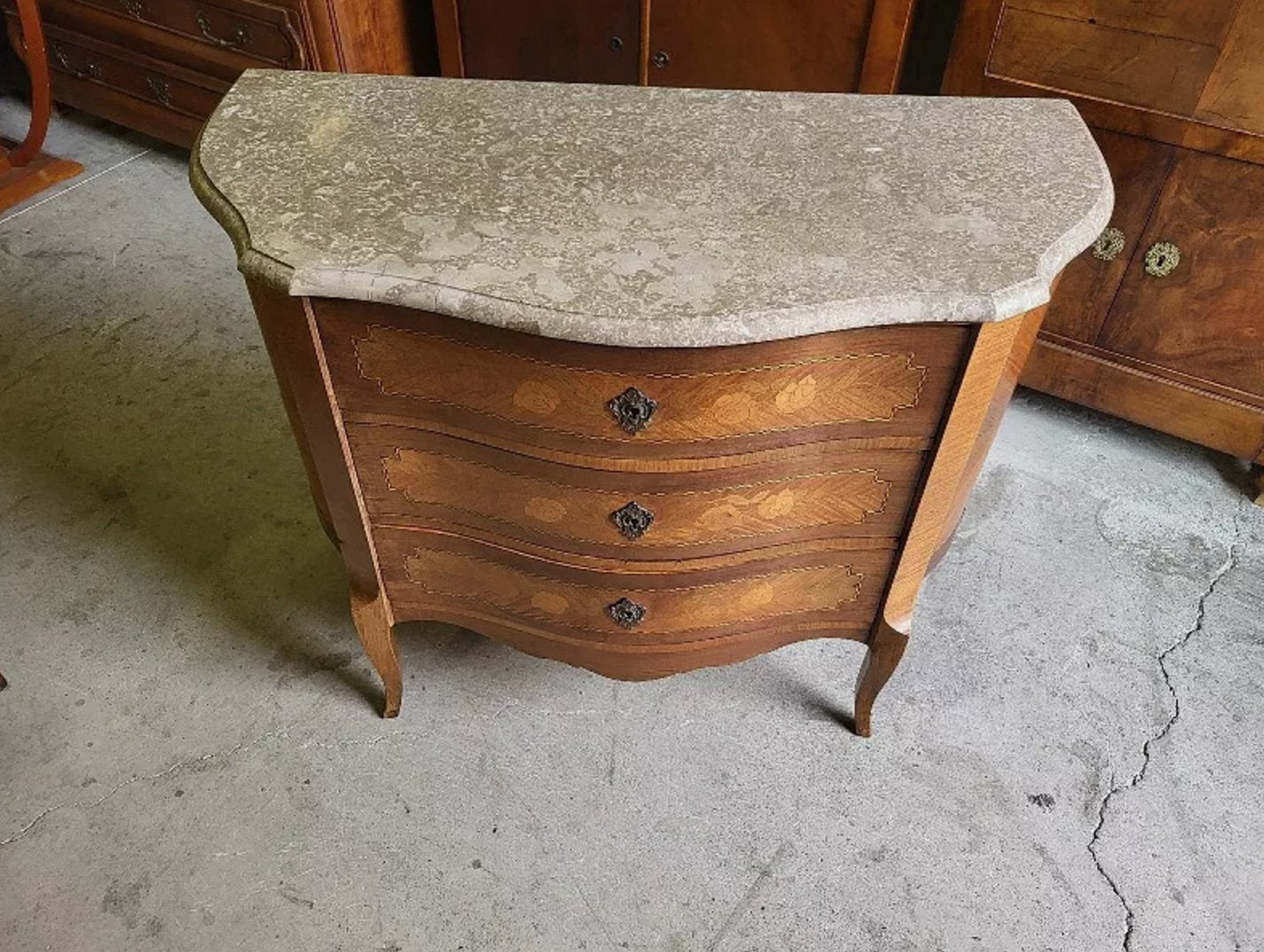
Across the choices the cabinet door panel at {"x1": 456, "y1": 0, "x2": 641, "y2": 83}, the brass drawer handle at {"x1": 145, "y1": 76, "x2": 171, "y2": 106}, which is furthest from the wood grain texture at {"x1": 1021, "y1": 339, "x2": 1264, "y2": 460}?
the brass drawer handle at {"x1": 145, "y1": 76, "x2": 171, "y2": 106}

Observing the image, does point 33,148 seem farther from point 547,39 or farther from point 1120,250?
point 1120,250

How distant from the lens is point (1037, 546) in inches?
72.1

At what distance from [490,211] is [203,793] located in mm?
983

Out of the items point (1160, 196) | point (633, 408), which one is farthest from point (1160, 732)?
point (633, 408)

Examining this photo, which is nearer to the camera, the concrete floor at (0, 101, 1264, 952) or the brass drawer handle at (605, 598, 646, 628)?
the brass drawer handle at (605, 598, 646, 628)

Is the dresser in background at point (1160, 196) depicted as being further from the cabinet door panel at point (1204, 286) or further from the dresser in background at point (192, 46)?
the dresser in background at point (192, 46)

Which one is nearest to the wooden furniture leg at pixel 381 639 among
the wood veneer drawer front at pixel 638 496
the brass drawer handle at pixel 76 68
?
the wood veneer drawer front at pixel 638 496

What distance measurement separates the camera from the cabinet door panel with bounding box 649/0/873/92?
6.10 ft

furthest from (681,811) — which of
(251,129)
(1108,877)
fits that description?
(251,129)

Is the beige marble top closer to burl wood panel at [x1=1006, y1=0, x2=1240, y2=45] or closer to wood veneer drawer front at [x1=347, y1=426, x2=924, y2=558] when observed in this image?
wood veneer drawer front at [x1=347, y1=426, x2=924, y2=558]

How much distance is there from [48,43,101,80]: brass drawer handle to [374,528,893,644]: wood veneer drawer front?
228 cm

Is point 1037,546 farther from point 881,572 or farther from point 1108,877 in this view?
point 881,572

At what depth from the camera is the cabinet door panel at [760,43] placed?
1860 mm

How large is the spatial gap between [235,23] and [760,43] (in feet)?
4.25
